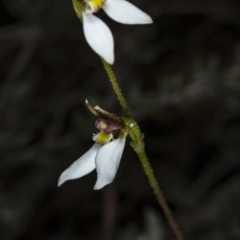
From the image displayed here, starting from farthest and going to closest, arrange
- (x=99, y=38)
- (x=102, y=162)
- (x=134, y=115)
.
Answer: (x=134, y=115) < (x=102, y=162) < (x=99, y=38)

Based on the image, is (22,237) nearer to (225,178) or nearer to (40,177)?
(40,177)

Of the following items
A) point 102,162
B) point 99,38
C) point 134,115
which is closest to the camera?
point 99,38

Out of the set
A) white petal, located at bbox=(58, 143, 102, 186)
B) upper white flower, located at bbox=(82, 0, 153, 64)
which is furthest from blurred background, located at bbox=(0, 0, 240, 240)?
upper white flower, located at bbox=(82, 0, 153, 64)

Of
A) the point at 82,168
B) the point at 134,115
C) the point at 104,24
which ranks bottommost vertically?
the point at 134,115

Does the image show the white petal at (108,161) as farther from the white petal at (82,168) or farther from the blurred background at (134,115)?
the blurred background at (134,115)

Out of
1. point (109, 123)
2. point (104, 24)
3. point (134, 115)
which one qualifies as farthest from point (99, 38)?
point (134, 115)

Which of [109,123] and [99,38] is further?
[109,123]

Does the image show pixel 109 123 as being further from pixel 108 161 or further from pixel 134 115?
pixel 134 115

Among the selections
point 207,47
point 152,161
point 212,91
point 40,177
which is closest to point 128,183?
point 152,161
